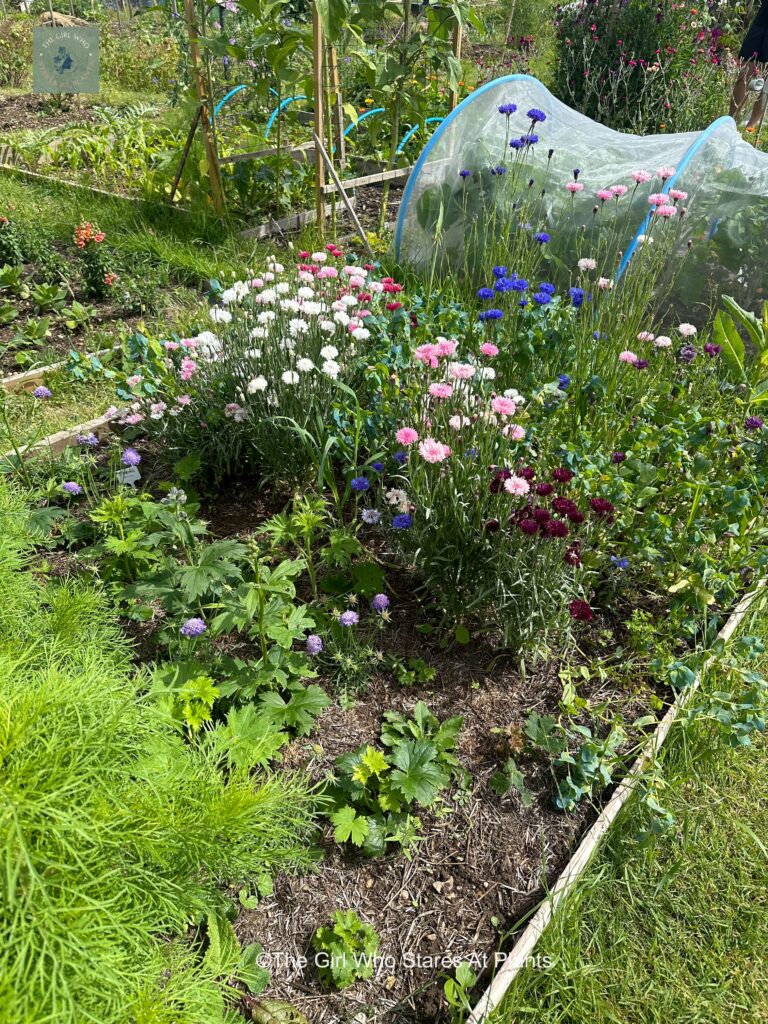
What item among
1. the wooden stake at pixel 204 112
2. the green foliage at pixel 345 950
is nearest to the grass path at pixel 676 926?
the green foliage at pixel 345 950

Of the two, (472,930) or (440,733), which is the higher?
(440,733)

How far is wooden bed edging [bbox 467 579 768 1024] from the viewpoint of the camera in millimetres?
1431

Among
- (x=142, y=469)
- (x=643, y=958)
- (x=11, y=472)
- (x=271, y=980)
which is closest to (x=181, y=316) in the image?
(x=142, y=469)

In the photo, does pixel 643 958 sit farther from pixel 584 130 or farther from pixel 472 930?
pixel 584 130

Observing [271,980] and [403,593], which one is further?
[403,593]

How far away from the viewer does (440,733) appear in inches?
73.2

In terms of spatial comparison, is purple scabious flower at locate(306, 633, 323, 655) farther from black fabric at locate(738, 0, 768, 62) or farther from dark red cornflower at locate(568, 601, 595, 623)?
black fabric at locate(738, 0, 768, 62)

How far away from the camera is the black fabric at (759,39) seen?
6.00 metres

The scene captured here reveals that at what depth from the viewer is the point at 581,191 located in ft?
11.5

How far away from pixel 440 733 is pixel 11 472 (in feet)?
6.34

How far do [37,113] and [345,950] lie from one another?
9.14 metres

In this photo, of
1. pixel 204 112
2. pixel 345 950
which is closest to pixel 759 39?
pixel 204 112

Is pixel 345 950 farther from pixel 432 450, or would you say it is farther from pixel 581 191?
pixel 581 191

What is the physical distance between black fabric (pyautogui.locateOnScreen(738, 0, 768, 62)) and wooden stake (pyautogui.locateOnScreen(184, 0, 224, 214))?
503cm
